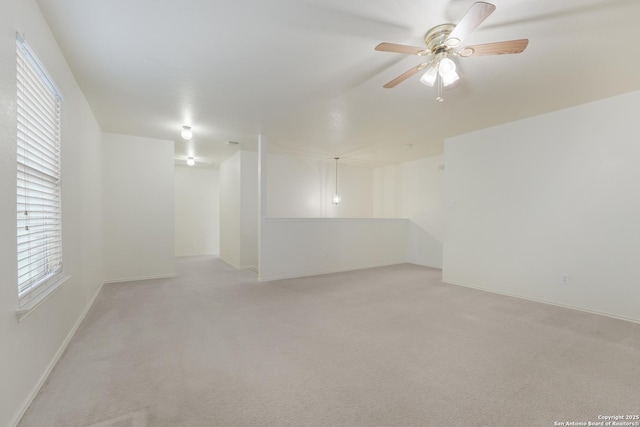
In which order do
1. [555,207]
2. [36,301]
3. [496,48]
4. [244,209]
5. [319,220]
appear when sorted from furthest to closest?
[244,209] < [319,220] < [555,207] < [496,48] < [36,301]

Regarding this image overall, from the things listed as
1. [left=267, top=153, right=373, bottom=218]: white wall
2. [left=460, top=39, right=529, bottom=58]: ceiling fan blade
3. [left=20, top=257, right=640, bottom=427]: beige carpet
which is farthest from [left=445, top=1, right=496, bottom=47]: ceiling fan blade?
[left=267, top=153, right=373, bottom=218]: white wall

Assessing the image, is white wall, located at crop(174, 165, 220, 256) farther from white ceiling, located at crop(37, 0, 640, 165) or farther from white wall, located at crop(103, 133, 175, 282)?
white ceiling, located at crop(37, 0, 640, 165)

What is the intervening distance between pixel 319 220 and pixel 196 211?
14.3 feet

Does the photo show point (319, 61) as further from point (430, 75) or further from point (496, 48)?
point (496, 48)

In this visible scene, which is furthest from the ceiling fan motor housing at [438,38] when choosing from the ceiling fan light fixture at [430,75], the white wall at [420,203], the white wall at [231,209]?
the white wall at [231,209]

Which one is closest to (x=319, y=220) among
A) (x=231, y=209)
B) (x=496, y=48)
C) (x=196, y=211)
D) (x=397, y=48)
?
(x=231, y=209)

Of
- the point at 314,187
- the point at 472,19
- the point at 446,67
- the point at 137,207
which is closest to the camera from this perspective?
the point at 472,19

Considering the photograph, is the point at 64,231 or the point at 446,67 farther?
the point at 64,231

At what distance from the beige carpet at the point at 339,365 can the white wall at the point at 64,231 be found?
Result: 183 mm

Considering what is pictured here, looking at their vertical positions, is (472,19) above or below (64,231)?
above

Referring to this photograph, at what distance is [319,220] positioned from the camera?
5348 mm

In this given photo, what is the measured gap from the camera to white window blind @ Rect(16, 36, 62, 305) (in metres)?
1.68

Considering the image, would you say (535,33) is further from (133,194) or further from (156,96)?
(133,194)

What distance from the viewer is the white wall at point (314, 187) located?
6430 mm
